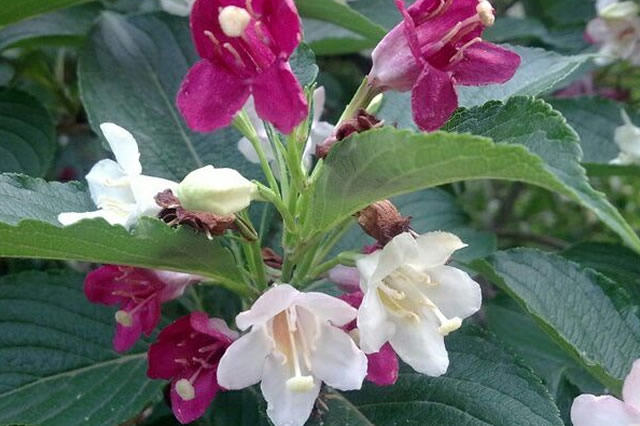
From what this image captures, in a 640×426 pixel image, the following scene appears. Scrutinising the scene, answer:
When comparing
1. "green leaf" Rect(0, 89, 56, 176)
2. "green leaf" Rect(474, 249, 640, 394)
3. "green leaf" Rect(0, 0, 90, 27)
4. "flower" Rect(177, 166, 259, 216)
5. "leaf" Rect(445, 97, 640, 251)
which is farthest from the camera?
"green leaf" Rect(0, 89, 56, 176)

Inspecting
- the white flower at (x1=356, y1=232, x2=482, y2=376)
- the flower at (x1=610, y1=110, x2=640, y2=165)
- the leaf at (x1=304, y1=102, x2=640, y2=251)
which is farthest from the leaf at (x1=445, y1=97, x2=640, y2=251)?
the flower at (x1=610, y1=110, x2=640, y2=165)

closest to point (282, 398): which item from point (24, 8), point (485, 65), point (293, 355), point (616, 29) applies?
point (293, 355)

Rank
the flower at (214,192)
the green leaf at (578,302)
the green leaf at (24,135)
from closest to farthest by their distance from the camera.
Result: the flower at (214,192), the green leaf at (578,302), the green leaf at (24,135)

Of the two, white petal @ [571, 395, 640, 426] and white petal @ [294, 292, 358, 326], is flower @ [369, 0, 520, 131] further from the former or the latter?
white petal @ [571, 395, 640, 426]

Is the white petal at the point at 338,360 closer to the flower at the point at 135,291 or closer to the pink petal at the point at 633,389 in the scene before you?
the flower at the point at 135,291

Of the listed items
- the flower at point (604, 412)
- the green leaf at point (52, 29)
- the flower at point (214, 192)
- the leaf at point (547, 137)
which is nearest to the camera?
the leaf at point (547, 137)

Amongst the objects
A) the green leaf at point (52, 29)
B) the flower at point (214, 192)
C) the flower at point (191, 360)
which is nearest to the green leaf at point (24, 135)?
the green leaf at point (52, 29)

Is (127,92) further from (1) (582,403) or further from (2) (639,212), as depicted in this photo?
(2) (639,212)
